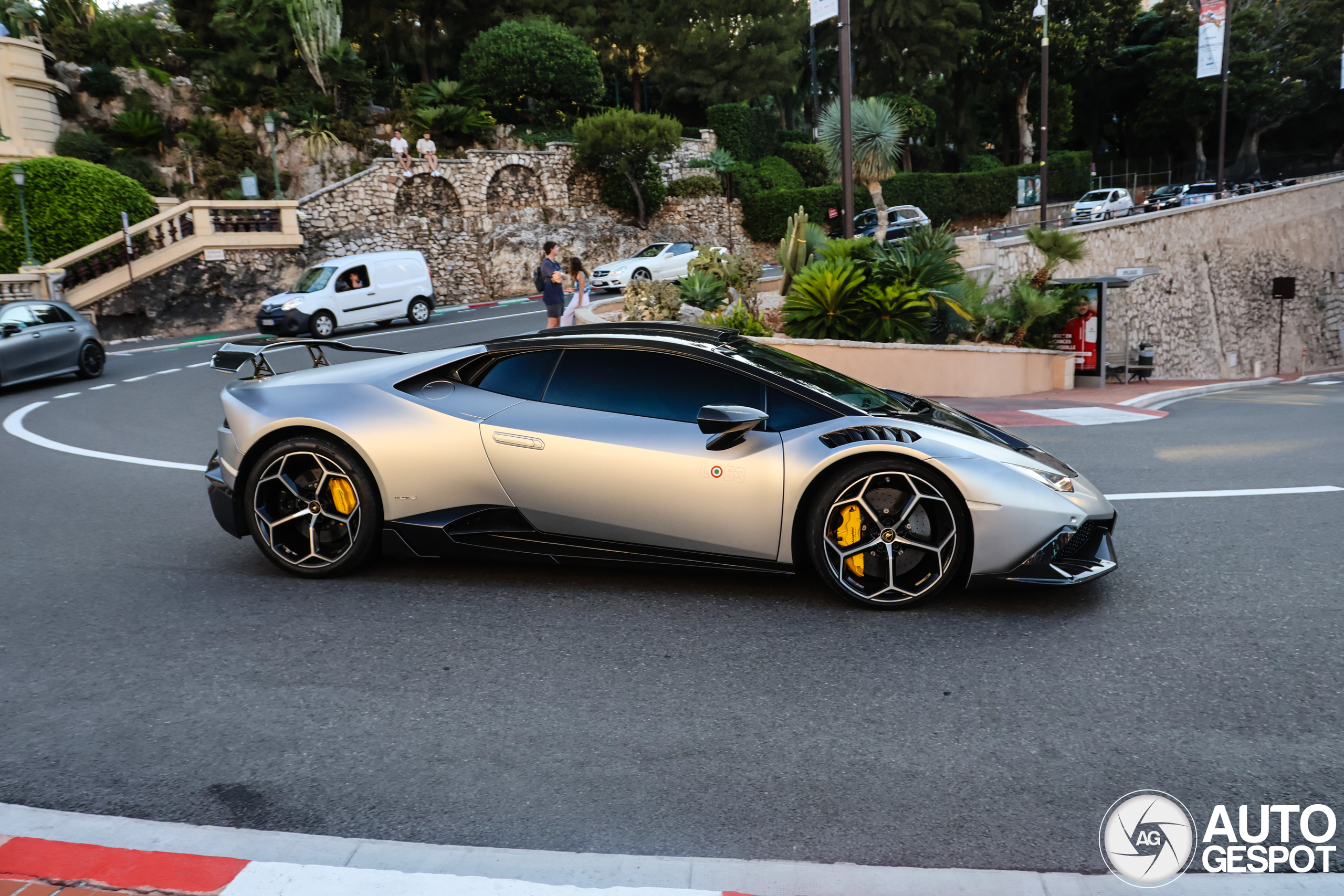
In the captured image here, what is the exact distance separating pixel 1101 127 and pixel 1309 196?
2867 cm

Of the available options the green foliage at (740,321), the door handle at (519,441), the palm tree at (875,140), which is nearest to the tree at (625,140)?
the palm tree at (875,140)

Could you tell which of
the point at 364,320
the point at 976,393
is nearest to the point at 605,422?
the point at 976,393

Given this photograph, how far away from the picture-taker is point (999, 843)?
9.18 feet

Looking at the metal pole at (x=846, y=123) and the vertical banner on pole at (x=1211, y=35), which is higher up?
the vertical banner on pole at (x=1211, y=35)

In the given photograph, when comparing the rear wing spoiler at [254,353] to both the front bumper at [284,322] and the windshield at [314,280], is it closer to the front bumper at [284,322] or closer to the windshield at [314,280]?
the front bumper at [284,322]

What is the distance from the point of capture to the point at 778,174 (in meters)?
45.8

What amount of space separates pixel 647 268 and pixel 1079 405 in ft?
58.5

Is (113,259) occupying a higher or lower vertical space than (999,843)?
higher

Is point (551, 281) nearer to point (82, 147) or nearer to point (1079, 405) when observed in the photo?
point (1079, 405)

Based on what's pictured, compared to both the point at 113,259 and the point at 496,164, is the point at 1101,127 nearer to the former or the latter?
the point at 496,164

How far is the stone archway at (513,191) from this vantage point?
37281mm

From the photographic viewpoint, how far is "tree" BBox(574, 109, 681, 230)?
A: 123 feet

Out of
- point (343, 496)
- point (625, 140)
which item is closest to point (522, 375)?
point (343, 496)

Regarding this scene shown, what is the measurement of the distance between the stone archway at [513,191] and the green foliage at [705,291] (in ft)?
74.4
